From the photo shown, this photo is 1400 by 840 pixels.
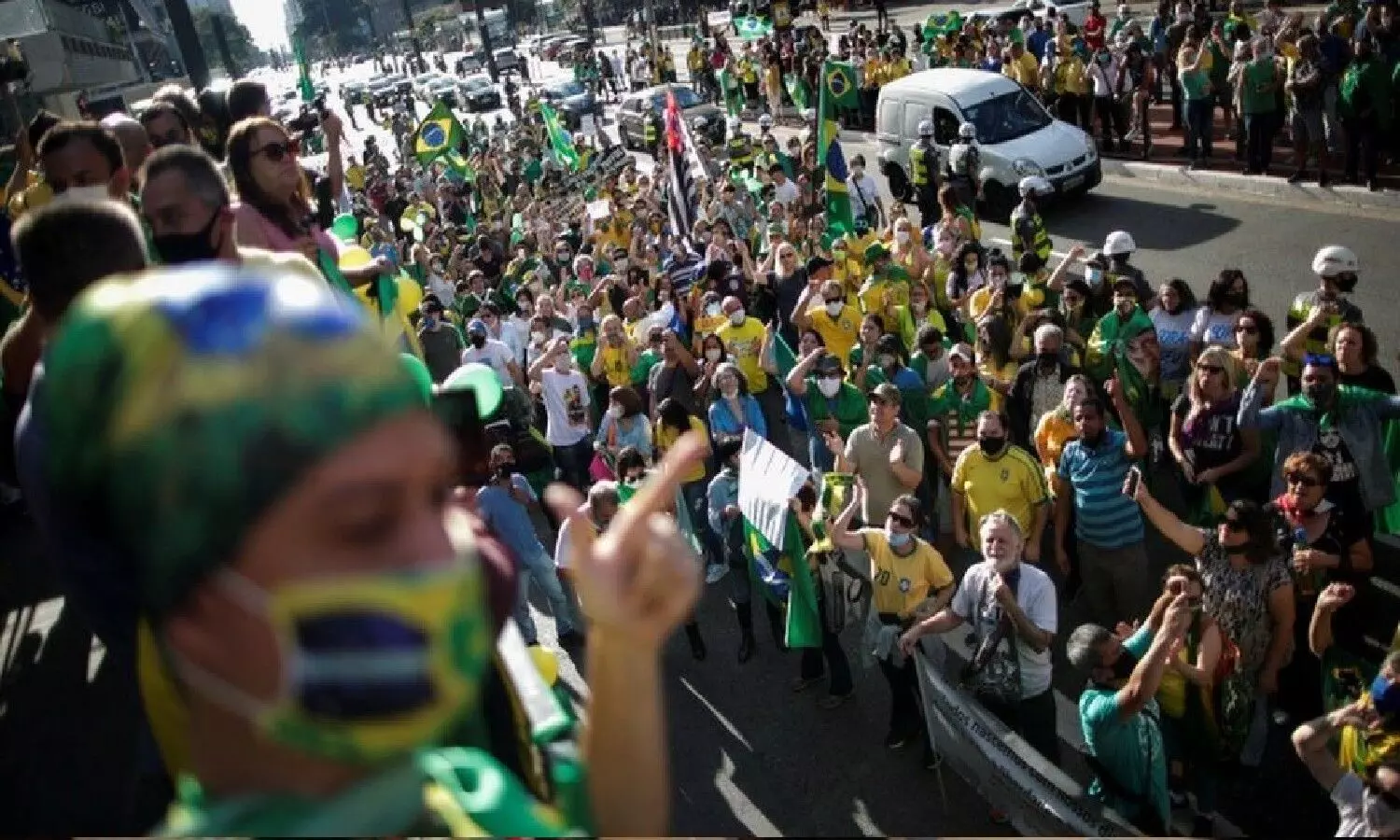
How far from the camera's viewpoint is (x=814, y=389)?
775 cm

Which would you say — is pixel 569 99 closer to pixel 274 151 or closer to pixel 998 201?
pixel 998 201

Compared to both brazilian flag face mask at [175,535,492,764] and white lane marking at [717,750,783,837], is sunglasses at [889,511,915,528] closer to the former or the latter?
white lane marking at [717,750,783,837]

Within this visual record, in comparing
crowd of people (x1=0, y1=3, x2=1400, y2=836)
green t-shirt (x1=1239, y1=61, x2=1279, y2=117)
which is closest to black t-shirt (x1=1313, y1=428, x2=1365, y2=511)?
crowd of people (x1=0, y1=3, x2=1400, y2=836)

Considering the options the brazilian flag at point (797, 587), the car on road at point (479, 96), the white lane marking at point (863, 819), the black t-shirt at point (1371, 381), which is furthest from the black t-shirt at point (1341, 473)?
the car on road at point (479, 96)

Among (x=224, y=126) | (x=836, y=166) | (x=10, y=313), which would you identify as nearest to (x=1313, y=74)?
(x=836, y=166)

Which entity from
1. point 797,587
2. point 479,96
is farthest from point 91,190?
point 479,96

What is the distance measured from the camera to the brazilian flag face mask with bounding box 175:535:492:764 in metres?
Result: 1.00

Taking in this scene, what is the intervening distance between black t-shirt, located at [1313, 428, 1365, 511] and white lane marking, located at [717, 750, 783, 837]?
11.0 feet

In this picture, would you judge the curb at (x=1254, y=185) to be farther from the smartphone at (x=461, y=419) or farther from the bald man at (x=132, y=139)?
the smartphone at (x=461, y=419)

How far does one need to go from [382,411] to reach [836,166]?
12553 millimetres

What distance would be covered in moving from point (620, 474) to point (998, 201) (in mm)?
11016

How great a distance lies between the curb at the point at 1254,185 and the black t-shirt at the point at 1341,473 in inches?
354

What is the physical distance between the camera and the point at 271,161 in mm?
3533

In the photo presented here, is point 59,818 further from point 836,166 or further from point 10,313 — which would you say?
point 836,166
